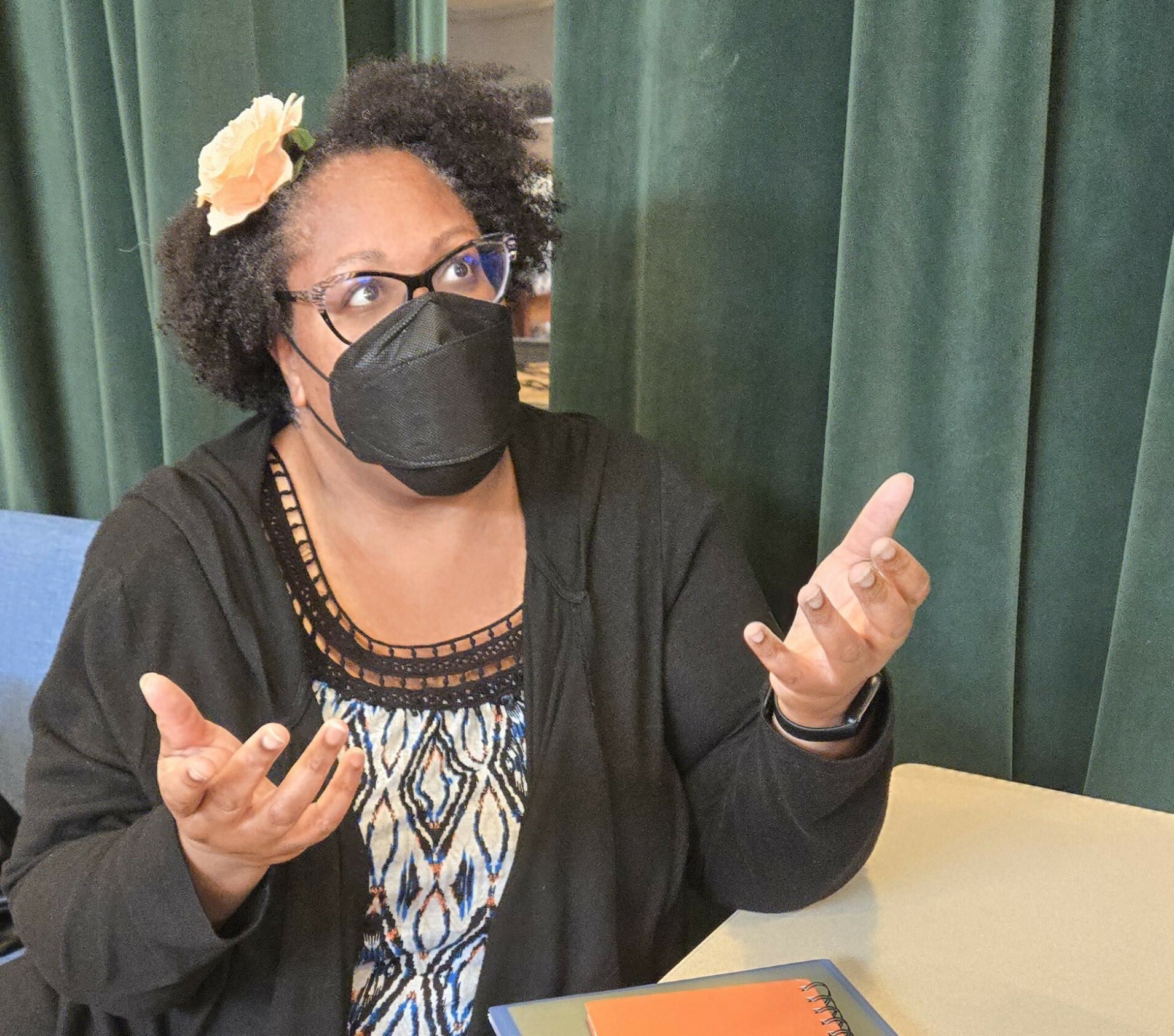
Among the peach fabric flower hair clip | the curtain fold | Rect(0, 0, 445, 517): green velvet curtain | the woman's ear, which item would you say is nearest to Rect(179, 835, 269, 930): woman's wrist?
the woman's ear

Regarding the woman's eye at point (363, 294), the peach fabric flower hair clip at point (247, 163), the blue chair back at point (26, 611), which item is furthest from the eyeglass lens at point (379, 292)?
the blue chair back at point (26, 611)

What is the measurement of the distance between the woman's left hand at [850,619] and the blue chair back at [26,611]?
1.03 m

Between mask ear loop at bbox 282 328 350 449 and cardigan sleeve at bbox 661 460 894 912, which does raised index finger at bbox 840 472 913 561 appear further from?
mask ear loop at bbox 282 328 350 449

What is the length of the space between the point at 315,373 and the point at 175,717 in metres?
0.47

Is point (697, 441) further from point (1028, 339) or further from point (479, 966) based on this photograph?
point (479, 966)

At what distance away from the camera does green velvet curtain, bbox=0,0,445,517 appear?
1593 mm

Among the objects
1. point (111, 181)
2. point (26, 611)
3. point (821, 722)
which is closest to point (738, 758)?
point (821, 722)

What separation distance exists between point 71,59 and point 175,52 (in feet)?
0.93

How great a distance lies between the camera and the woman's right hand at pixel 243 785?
0.71m

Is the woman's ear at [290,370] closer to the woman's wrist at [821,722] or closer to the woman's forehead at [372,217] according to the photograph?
the woman's forehead at [372,217]

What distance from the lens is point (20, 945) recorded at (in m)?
1.24

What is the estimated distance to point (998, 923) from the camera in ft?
2.89

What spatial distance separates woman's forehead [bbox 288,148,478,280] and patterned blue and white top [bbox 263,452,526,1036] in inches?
13.4

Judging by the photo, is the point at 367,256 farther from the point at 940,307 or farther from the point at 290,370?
the point at 940,307
